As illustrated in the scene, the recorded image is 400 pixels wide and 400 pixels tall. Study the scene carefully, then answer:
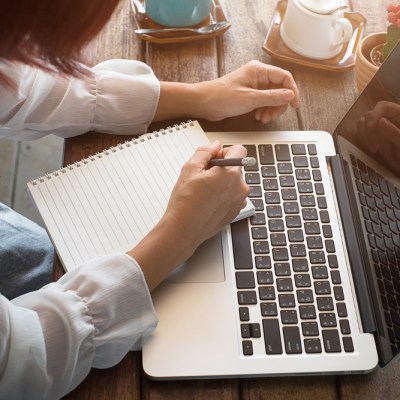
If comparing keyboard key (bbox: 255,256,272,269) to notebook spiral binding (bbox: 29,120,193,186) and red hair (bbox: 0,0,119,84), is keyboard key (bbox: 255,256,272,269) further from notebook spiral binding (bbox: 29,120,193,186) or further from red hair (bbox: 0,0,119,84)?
red hair (bbox: 0,0,119,84)

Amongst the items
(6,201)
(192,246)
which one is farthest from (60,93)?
(6,201)

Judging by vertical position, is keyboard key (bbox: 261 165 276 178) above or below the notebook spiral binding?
below

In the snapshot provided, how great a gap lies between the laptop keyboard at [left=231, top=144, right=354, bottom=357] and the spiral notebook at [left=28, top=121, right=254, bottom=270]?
44 mm

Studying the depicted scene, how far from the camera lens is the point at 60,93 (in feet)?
2.55

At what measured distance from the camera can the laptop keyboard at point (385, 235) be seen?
65 cm

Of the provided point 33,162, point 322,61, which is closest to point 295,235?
point 322,61

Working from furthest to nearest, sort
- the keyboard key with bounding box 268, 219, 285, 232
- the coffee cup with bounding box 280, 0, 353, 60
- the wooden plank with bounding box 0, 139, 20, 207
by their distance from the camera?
the wooden plank with bounding box 0, 139, 20, 207 → the coffee cup with bounding box 280, 0, 353, 60 → the keyboard key with bounding box 268, 219, 285, 232

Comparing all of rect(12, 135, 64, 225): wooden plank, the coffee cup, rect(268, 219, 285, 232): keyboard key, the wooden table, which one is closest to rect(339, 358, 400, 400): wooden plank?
the wooden table

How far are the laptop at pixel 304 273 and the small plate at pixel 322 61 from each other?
16 cm

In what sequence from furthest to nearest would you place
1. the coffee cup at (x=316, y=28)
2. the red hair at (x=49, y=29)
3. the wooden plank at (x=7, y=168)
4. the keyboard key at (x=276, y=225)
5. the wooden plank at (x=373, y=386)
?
the wooden plank at (x=7, y=168) → the coffee cup at (x=316, y=28) → the keyboard key at (x=276, y=225) → the wooden plank at (x=373, y=386) → the red hair at (x=49, y=29)

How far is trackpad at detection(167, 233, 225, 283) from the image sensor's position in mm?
677

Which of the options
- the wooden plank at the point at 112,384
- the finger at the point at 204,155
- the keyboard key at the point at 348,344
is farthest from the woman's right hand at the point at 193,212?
the keyboard key at the point at 348,344

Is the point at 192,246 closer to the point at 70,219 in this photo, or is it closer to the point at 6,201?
the point at 70,219

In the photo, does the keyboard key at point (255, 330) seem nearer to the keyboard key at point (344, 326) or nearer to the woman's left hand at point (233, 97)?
the keyboard key at point (344, 326)
